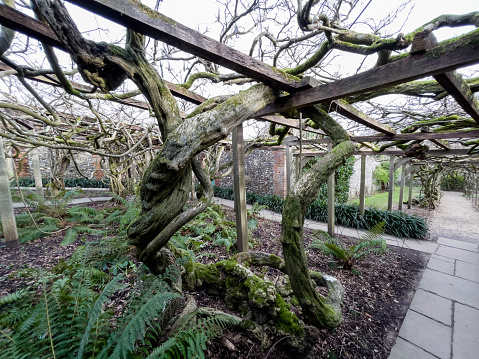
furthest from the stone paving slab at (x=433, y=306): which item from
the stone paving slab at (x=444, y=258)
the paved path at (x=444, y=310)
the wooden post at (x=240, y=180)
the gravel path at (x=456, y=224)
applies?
the gravel path at (x=456, y=224)

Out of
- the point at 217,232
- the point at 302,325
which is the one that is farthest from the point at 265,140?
the point at 302,325

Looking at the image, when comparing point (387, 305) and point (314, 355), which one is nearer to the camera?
point (314, 355)

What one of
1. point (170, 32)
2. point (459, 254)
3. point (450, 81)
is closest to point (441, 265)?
point (459, 254)

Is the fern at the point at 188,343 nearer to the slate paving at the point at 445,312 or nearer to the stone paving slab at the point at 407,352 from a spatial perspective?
the stone paving slab at the point at 407,352

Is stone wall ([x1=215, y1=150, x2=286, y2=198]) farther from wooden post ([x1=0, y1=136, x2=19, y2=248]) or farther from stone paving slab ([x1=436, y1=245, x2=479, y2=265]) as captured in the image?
wooden post ([x1=0, y1=136, x2=19, y2=248])

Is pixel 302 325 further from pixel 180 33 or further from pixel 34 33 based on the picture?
pixel 34 33

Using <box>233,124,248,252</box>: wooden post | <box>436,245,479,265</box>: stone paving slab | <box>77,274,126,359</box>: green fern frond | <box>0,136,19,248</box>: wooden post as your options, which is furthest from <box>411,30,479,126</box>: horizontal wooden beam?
<box>0,136,19,248</box>: wooden post

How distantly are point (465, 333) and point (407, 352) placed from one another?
0.76 m

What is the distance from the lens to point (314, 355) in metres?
1.48

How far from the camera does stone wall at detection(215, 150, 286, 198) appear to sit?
8125 millimetres

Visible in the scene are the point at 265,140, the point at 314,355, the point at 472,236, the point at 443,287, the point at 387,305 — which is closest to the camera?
the point at 314,355

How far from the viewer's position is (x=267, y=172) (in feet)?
29.0

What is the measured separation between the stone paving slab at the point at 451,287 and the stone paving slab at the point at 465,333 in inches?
7.8

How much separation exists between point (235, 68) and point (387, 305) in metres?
2.89
